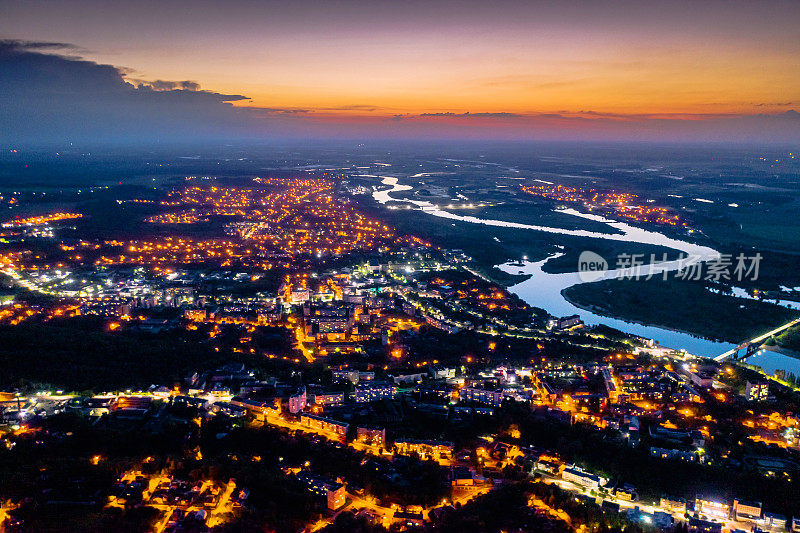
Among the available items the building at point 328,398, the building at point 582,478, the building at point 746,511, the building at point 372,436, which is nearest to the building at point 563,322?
the building at point 328,398

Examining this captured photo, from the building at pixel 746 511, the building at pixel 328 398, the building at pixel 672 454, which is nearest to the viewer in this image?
the building at pixel 746 511

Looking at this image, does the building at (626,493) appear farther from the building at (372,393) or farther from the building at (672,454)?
the building at (372,393)

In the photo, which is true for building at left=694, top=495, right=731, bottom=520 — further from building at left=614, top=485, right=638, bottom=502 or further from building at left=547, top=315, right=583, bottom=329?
building at left=547, top=315, right=583, bottom=329

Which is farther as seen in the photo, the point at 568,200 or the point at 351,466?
the point at 568,200

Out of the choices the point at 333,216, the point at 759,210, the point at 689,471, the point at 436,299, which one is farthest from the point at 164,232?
the point at 759,210

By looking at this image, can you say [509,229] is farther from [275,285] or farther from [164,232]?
[164,232]

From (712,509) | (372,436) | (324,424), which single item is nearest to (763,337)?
(712,509)

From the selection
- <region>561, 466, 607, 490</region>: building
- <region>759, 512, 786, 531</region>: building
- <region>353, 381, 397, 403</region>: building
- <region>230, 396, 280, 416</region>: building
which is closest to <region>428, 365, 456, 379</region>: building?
<region>353, 381, 397, 403</region>: building
